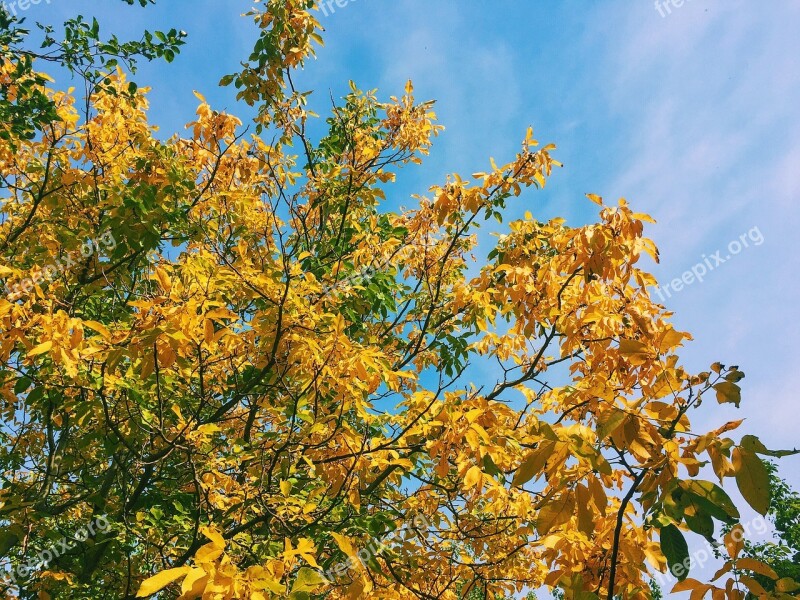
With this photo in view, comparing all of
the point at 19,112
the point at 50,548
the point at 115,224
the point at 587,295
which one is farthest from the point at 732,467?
the point at 19,112

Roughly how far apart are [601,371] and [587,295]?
42 centimetres

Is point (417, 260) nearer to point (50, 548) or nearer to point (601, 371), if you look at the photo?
point (601, 371)

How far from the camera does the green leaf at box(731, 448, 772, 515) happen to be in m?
1.37

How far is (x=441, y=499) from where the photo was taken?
4.48 meters

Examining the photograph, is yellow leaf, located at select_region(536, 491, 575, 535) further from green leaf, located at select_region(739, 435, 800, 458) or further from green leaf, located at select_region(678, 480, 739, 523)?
green leaf, located at select_region(739, 435, 800, 458)

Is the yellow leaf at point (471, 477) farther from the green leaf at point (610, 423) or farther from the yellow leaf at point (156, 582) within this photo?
the yellow leaf at point (156, 582)

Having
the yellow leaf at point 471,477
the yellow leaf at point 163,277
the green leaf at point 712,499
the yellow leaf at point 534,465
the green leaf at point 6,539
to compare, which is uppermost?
the yellow leaf at point 163,277

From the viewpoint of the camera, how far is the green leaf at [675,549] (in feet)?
4.64

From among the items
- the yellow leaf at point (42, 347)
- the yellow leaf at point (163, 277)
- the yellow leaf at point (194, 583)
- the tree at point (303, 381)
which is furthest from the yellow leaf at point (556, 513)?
the yellow leaf at point (42, 347)

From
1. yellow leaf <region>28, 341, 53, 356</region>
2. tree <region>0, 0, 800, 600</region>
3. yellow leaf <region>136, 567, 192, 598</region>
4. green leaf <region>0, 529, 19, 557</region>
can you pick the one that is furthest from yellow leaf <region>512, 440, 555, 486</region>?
green leaf <region>0, 529, 19, 557</region>

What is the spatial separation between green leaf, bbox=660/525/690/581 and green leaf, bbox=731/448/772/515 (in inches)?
7.7

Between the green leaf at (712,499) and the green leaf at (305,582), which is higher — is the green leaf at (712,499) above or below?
below

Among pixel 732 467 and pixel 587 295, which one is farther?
pixel 587 295

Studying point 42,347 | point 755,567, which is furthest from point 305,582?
point 42,347
